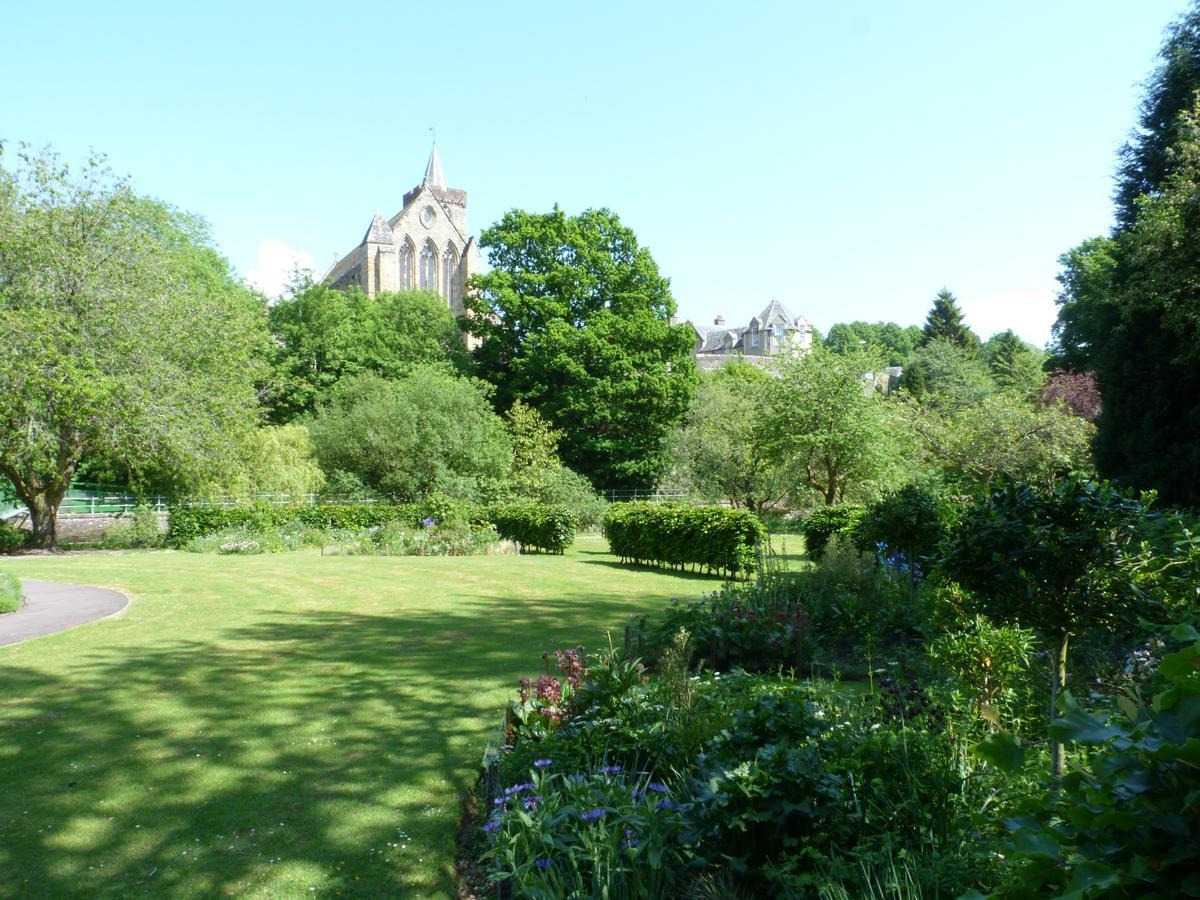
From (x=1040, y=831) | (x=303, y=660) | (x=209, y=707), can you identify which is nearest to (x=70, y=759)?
(x=209, y=707)

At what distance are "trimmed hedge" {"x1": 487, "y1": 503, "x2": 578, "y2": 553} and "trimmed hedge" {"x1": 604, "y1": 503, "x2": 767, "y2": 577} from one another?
171 centimetres

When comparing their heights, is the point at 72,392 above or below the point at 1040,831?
above

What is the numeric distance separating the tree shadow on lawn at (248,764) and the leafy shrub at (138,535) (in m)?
15.7

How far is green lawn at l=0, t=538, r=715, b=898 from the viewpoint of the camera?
13.6 ft

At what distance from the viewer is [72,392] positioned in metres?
20.4

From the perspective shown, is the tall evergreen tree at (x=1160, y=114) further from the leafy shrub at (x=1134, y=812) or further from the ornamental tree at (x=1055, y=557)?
the leafy shrub at (x=1134, y=812)

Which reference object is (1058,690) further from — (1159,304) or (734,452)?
(734,452)

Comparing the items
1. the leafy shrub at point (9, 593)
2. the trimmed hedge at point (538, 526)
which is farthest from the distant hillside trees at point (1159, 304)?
the leafy shrub at point (9, 593)

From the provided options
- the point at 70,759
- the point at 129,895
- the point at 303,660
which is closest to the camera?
the point at 129,895

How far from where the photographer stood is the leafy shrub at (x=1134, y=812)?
3.39ft

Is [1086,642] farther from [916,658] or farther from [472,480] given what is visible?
[472,480]

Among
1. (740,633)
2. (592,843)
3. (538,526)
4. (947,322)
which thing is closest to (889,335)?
(947,322)

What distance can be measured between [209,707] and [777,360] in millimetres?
22061

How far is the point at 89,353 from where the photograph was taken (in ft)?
70.0
